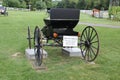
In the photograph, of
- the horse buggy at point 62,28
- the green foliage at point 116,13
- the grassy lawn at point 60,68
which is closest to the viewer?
the grassy lawn at point 60,68

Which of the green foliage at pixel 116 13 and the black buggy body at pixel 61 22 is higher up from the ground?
the black buggy body at pixel 61 22

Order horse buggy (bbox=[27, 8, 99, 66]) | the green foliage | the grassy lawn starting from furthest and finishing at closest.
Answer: the green foliage, horse buggy (bbox=[27, 8, 99, 66]), the grassy lawn

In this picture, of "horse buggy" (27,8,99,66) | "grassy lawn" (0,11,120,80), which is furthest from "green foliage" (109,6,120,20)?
"horse buggy" (27,8,99,66)

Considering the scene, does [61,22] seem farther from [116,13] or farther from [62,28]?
[116,13]

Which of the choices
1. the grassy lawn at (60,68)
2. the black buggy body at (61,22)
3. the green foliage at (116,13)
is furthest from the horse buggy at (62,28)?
the green foliage at (116,13)

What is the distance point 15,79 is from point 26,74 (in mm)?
423

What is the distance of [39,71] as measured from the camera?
6.84m

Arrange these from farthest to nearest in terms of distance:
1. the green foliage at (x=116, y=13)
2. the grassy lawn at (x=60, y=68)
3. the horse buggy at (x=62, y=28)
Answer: the green foliage at (x=116, y=13), the horse buggy at (x=62, y=28), the grassy lawn at (x=60, y=68)

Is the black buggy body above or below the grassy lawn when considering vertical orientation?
above

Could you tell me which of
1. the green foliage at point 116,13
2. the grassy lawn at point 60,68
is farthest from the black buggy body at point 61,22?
the green foliage at point 116,13

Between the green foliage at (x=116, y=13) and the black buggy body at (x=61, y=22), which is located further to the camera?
the green foliage at (x=116, y=13)

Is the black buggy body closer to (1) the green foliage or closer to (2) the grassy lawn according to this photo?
(2) the grassy lawn

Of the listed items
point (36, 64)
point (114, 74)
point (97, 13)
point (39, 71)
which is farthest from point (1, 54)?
point (97, 13)

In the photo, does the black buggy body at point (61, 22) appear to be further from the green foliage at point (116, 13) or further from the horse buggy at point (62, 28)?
the green foliage at point (116, 13)
